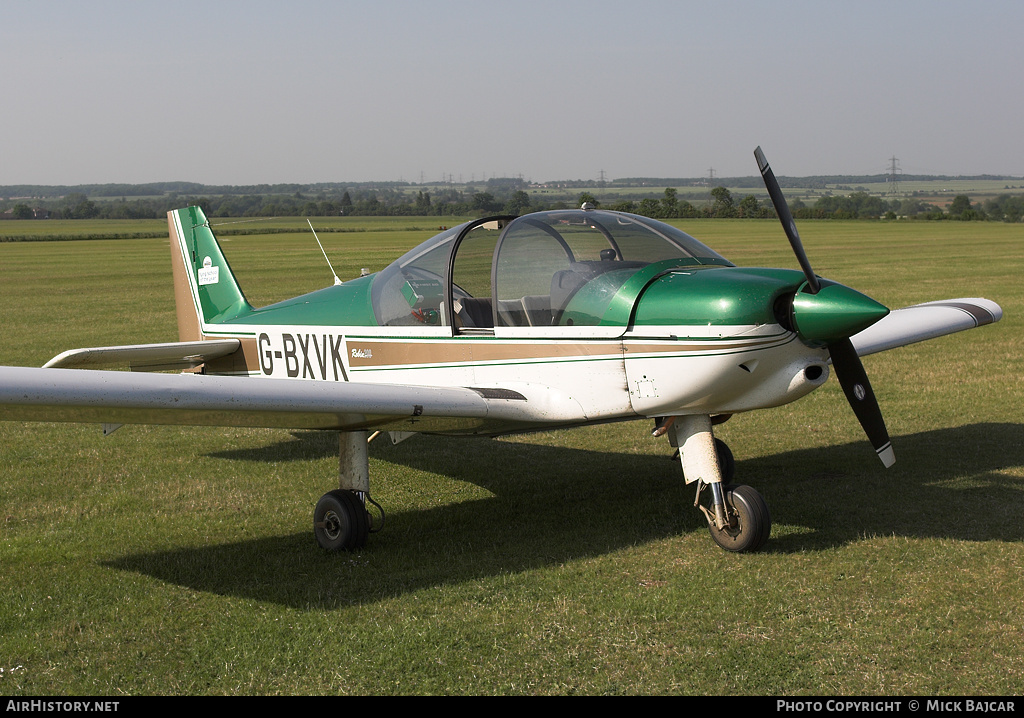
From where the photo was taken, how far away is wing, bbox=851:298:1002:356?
7508mm

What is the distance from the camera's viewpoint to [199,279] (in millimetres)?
8969

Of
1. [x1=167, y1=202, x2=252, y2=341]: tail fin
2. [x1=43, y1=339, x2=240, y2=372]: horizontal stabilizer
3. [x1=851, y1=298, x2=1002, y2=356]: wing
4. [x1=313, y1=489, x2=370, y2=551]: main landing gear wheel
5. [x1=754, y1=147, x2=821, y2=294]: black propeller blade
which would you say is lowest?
[x1=313, y1=489, x2=370, y2=551]: main landing gear wheel

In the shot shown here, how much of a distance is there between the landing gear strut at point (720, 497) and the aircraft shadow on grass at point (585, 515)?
0.46 ft

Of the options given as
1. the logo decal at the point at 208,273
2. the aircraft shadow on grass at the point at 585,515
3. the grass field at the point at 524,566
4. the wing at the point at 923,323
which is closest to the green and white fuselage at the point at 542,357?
the aircraft shadow on grass at the point at 585,515

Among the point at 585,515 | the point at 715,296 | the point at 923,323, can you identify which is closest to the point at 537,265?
the point at 715,296

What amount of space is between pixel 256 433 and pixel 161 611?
15.4ft

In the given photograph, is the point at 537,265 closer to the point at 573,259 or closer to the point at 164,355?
the point at 573,259

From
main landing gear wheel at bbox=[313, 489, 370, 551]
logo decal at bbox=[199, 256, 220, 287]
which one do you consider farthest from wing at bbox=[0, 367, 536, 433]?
logo decal at bbox=[199, 256, 220, 287]

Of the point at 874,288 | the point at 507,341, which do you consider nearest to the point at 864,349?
the point at 507,341

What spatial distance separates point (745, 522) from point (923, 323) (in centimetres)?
348

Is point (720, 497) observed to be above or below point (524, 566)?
above

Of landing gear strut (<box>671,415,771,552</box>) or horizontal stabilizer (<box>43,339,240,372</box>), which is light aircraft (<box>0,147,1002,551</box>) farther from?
horizontal stabilizer (<box>43,339,240,372</box>)

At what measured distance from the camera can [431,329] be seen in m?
6.20

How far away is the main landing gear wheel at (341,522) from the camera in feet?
18.4
